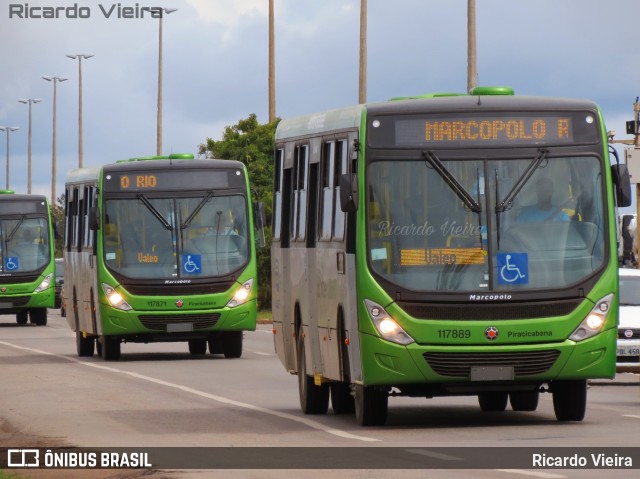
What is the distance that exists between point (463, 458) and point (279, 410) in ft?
20.8

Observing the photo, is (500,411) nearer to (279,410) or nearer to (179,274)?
(279,410)

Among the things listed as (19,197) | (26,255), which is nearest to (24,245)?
(26,255)

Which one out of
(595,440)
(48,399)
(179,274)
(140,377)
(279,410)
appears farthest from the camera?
(179,274)

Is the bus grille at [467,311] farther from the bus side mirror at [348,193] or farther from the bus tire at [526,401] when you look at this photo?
the bus tire at [526,401]

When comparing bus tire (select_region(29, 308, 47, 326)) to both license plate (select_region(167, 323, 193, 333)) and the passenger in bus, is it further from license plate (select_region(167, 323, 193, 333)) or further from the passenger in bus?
the passenger in bus

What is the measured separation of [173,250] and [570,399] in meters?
14.6

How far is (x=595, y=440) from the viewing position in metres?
16.1

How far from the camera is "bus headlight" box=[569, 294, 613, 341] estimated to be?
1730 centimetres

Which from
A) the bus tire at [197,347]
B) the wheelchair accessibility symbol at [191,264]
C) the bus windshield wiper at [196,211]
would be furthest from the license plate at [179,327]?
the bus tire at [197,347]

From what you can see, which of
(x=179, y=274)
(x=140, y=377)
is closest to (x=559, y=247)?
(x=140, y=377)

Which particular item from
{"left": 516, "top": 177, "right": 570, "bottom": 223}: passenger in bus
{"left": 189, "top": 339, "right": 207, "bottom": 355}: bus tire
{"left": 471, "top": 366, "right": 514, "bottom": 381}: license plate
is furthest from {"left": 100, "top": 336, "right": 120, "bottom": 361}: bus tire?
{"left": 471, "top": 366, "right": 514, "bottom": 381}: license plate

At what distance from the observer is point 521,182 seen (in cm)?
1756

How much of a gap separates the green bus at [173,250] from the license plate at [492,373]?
1504cm

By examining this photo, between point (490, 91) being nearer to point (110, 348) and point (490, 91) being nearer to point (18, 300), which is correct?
point (110, 348)
